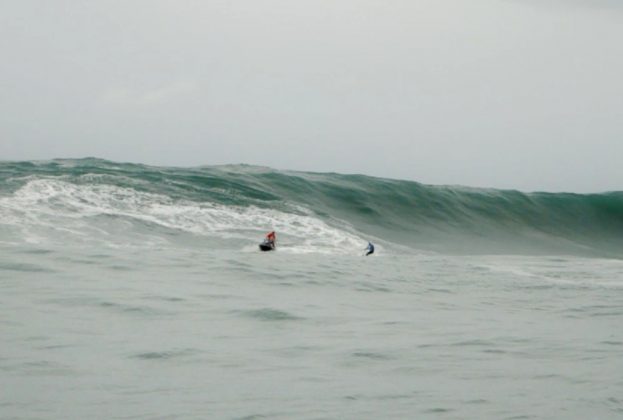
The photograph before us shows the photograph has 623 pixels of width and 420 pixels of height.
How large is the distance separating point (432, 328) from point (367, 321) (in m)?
0.60

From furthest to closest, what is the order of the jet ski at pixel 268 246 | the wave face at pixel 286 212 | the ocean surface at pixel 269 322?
the wave face at pixel 286 212 < the jet ski at pixel 268 246 < the ocean surface at pixel 269 322

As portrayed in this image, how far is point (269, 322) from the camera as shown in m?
7.21

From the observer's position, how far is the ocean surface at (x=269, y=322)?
464cm

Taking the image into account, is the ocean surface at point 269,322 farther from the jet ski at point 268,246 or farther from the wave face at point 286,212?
the jet ski at point 268,246

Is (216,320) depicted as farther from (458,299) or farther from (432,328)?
(458,299)

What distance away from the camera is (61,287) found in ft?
26.8

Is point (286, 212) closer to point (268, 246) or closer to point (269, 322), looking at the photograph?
point (268, 246)

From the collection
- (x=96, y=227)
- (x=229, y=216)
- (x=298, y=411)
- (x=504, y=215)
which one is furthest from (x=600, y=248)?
(x=298, y=411)

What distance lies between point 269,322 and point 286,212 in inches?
530

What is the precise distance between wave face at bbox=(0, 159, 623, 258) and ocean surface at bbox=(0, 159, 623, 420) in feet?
0.39

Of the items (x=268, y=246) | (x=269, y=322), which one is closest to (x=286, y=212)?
(x=268, y=246)

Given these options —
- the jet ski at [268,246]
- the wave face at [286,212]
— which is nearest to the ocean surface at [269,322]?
the wave face at [286,212]

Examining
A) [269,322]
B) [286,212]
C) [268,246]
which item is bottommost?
[269,322]

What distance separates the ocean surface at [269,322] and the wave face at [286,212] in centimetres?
12
